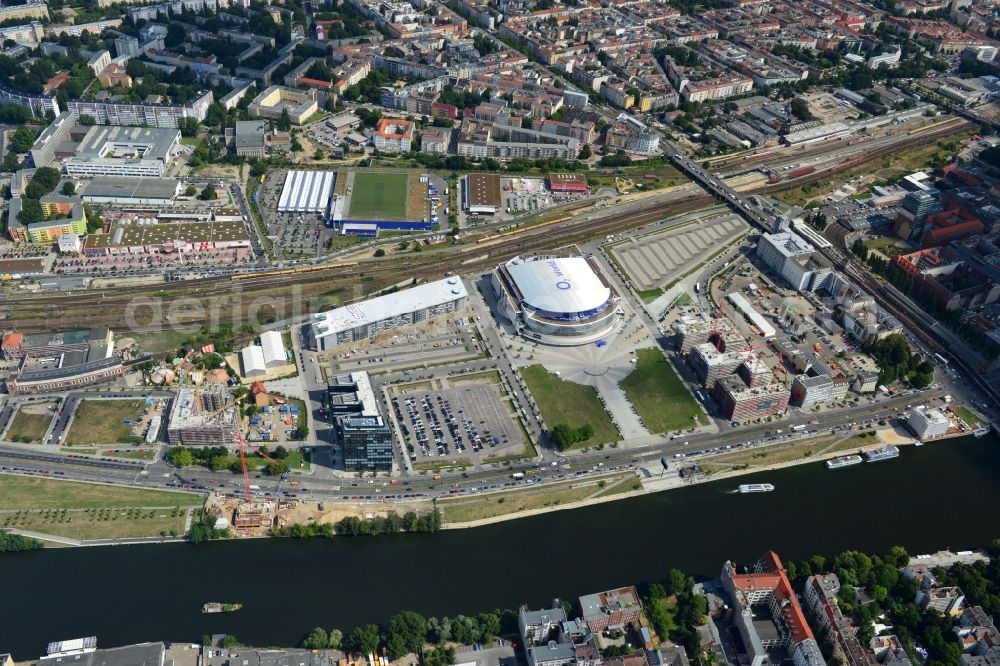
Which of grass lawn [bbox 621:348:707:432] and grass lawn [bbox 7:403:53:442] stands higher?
grass lawn [bbox 621:348:707:432]

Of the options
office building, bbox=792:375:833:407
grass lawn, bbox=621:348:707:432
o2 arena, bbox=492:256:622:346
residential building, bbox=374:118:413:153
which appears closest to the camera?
grass lawn, bbox=621:348:707:432

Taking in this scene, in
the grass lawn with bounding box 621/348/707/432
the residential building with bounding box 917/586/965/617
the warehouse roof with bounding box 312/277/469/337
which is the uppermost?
the residential building with bounding box 917/586/965/617

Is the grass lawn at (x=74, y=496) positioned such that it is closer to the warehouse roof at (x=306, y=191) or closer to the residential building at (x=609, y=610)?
the residential building at (x=609, y=610)

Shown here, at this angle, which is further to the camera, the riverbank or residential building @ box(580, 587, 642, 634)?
the riverbank

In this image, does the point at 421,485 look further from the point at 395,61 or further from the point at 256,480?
the point at 395,61

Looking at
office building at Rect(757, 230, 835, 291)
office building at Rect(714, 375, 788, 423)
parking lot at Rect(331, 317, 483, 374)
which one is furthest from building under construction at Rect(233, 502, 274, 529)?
office building at Rect(757, 230, 835, 291)

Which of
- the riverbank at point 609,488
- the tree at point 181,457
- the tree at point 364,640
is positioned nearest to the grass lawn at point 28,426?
the riverbank at point 609,488

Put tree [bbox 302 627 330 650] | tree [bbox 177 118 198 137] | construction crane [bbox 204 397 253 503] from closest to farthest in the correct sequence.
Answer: tree [bbox 302 627 330 650] < construction crane [bbox 204 397 253 503] < tree [bbox 177 118 198 137]

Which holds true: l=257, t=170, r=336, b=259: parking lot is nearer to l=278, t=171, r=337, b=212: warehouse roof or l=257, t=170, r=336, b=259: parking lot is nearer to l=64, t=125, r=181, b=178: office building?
l=278, t=171, r=337, b=212: warehouse roof

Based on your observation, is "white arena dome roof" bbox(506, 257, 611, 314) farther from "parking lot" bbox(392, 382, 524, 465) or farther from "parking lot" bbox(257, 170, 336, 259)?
"parking lot" bbox(257, 170, 336, 259)
